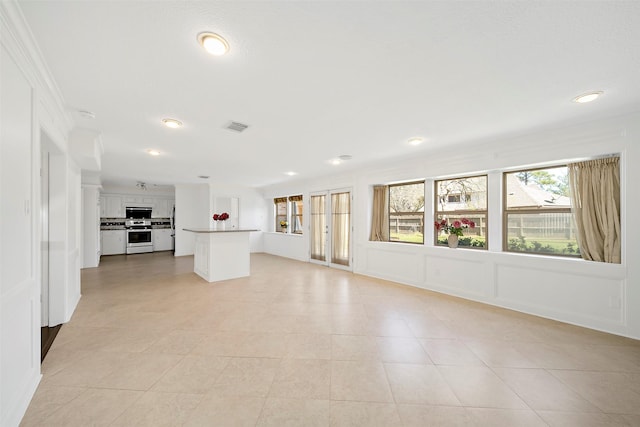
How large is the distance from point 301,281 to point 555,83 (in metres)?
4.73

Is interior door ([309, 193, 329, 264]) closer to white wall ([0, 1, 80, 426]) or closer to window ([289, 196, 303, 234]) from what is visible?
window ([289, 196, 303, 234])

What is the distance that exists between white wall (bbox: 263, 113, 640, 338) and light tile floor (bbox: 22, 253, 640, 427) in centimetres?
28

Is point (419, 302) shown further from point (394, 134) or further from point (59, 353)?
point (59, 353)

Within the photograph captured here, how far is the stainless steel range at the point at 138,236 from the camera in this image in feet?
29.2

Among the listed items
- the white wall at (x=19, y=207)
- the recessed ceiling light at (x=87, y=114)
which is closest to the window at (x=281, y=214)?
the recessed ceiling light at (x=87, y=114)

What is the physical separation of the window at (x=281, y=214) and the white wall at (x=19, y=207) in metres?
6.85

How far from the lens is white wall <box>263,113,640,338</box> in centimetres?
287

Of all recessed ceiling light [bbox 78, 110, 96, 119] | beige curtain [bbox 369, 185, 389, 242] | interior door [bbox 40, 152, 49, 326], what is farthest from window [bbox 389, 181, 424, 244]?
interior door [bbox 40, 152, 49, 326]

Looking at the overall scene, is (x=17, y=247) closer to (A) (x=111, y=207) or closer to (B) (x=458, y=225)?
(B) (x=458, y=225)

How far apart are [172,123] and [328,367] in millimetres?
3239

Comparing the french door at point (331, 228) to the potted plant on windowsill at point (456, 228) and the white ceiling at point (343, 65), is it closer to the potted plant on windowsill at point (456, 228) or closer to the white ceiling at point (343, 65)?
the potted plant on windowsill at point (456, 228)

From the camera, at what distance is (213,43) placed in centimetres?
164

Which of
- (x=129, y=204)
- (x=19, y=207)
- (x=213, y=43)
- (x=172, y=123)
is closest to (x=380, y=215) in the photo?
(x=172, y=123)

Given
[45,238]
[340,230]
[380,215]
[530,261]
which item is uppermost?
[380,215]
